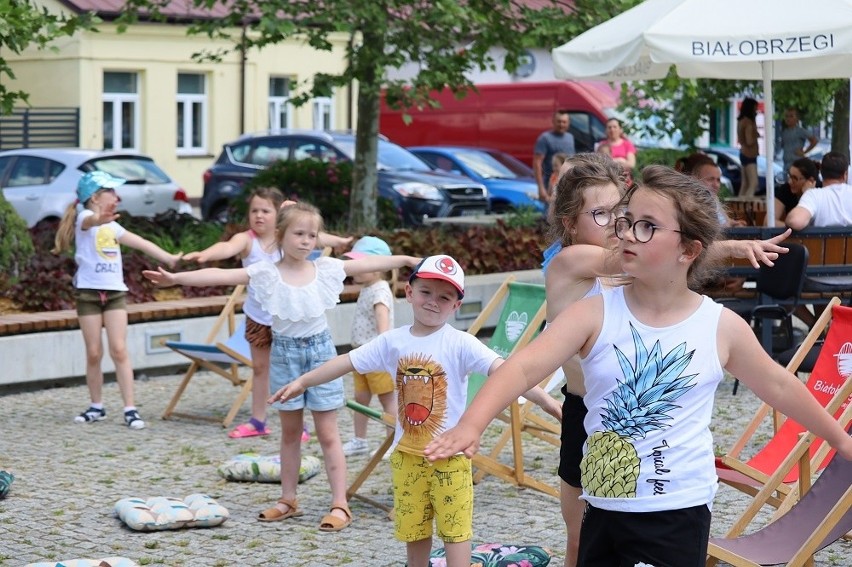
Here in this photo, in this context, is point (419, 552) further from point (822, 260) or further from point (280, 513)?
point (822, 260)

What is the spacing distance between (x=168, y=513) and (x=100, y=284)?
2756mm

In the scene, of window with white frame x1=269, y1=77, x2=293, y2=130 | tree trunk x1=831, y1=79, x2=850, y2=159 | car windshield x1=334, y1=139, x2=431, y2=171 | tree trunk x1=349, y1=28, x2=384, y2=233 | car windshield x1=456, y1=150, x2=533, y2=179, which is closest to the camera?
tree trunk x1=349, y1=28, x2=384, y2=233

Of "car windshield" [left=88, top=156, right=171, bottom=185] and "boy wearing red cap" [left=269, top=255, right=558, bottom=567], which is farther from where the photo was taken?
"car windshield" [left=88, top=156, right=171, bottom=185]

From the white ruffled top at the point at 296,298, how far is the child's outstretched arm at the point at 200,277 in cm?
10

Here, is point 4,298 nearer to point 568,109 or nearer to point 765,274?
point 765,274

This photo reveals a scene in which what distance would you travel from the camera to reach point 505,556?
5289mm

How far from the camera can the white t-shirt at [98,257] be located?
8539 millimetres

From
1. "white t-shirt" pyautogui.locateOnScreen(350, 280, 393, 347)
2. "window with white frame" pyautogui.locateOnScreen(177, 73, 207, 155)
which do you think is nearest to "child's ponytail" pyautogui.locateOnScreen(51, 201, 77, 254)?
→ "white t-shirt" pyautogui.locateOnScreen(350, 280, 393, 347)

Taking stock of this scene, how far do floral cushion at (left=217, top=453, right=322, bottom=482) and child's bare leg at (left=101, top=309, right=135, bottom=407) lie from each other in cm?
166

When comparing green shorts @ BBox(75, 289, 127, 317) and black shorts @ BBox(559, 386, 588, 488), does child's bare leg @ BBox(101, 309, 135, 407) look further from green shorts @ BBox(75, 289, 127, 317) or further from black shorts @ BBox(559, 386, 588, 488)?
black shorts @ BBox(559, 386, 588, 488)

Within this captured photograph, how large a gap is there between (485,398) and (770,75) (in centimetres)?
813

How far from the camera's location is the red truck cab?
81.7 feet

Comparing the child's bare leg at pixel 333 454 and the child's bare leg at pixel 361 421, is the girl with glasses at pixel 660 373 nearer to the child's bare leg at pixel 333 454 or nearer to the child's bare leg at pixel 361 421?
the child's bare leg at pixel 333 454

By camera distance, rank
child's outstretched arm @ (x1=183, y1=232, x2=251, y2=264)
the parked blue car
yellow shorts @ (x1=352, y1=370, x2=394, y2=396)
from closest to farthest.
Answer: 1. child's outstretched arm @ (x1=183, y1=232, x2=251, y2=264)
2. yellow shorts @ (x1=352, y1=370, x2=394, y2=396)
3. the parked blue car
